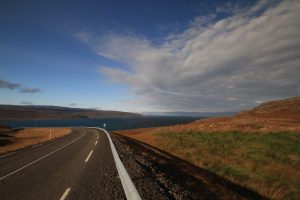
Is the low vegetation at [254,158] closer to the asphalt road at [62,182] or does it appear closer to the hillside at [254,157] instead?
the hillside at [254,157]

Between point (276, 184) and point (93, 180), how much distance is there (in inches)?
426

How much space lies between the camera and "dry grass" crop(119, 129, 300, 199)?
41.4 ft

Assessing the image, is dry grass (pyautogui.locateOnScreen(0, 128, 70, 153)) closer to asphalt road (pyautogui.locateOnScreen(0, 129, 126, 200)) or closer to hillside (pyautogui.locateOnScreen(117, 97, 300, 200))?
asphalt road (pyautogui.locateOnScreen(0, 129, 126, 200))

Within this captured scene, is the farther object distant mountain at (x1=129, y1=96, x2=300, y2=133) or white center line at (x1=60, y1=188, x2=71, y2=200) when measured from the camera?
distant mountain at (x1=129, y1=96, x2=300, y2=133)

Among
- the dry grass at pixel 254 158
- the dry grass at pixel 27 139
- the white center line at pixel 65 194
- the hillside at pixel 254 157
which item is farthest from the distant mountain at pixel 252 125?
the dry grass at pixel 27 139

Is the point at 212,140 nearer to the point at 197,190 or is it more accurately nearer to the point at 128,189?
the point at 197,190

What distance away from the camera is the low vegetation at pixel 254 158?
41.3 feet

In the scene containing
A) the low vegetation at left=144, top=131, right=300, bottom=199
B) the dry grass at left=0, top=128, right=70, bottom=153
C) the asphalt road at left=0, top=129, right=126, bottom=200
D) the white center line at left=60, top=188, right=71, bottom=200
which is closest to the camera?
the white center line at left=60, top=188, right=71, bottom=200

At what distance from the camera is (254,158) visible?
1683 centimetres

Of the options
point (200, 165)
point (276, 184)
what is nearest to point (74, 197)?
point (276, 184)

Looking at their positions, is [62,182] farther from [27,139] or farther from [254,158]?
[27,139]

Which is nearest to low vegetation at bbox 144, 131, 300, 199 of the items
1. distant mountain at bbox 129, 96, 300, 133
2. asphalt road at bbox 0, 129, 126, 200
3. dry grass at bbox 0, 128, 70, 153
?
distant mountain at bbox 129, 96, 300, 133

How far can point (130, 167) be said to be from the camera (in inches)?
428

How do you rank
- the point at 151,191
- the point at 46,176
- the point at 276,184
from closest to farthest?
the point at 151,191
the point at 46,176
the point at 276,184
